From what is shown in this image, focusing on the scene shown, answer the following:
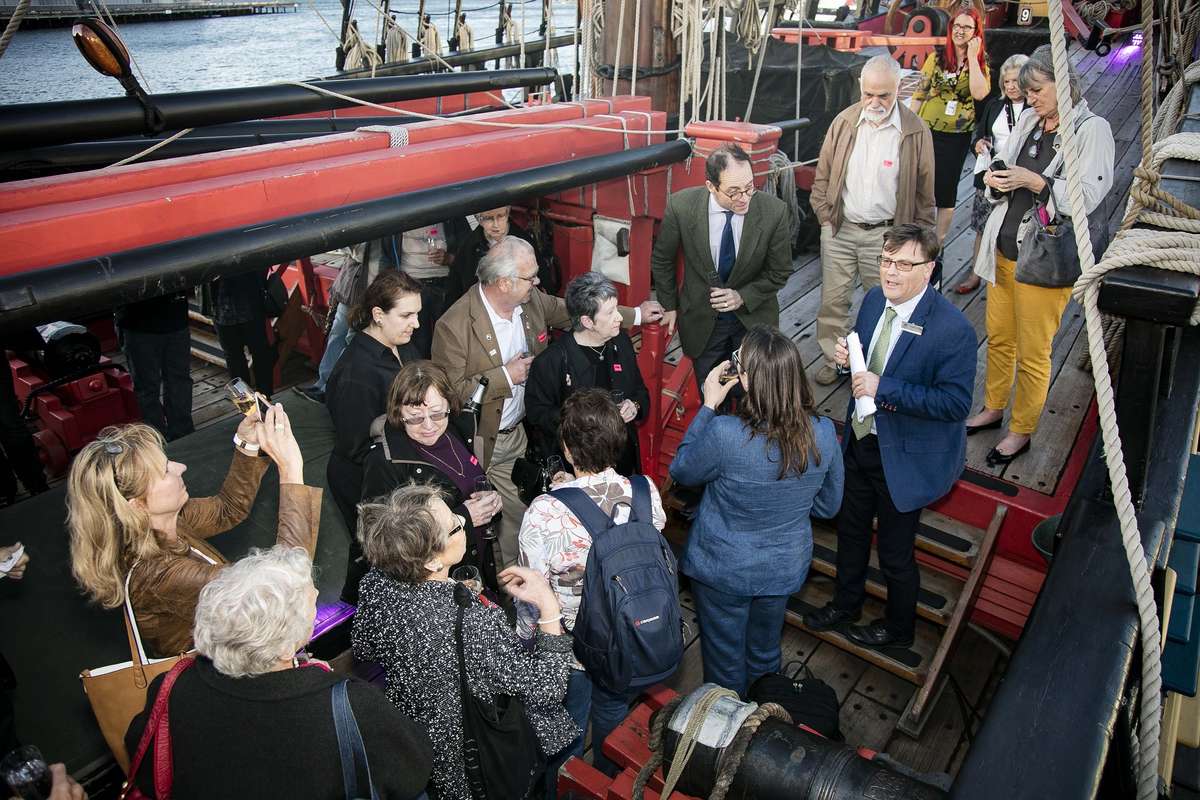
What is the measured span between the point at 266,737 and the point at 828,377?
3477mm

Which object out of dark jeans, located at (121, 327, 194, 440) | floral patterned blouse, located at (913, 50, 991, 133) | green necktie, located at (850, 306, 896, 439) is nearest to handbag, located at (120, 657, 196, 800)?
green necktie, located at (850, 306, 896, 439)

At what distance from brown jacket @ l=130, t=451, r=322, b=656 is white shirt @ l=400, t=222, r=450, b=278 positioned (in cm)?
184

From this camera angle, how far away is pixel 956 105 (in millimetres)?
5566

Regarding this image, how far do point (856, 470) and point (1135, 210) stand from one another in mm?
1839

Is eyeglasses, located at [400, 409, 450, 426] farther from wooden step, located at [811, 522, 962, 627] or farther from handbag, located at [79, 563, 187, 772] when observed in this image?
wooden step, located at [811, 522, 962, 627]

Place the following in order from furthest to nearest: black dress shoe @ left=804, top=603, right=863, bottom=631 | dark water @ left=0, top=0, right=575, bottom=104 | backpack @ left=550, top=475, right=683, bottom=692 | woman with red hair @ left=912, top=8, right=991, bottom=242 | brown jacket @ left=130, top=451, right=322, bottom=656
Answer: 1. dark water @ left=0, top=0, right=575, bottom=104
2. woman with red hair @ left=912, top=8, right=991, bottom=242
3. black dress shoe @ left=804, top=603, right=863, bottom=631
4. backpack @ left=550, top=475, right=683, bottom=692
5. brown jacket @ left=130, top=451, right=322, bottom=656

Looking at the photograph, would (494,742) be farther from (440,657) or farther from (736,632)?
(736,632)

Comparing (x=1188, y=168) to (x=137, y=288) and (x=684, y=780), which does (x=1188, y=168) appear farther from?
(x=137, y=288)

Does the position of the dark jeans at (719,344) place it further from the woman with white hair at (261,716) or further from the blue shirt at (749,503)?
the woman with white hair at (261,716)

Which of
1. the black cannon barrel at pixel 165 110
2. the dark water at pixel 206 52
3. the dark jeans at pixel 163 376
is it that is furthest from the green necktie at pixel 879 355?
the dark water at pixel 206 52

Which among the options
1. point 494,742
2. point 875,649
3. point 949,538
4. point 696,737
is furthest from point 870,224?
point 696,737

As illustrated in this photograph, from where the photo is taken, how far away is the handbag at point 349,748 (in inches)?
62.7

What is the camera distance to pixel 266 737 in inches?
62.0

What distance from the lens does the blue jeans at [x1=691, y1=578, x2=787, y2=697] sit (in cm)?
276
